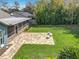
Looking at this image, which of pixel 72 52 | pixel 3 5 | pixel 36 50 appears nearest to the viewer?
pixel 72 52

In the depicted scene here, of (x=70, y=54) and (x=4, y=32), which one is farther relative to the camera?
(x=4, y=32)

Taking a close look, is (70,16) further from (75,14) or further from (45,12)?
(45,12)

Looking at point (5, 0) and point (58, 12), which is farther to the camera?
point (5, 0)

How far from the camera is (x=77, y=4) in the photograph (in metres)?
46.7

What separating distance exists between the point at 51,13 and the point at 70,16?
4.57 meters

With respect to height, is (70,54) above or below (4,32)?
below

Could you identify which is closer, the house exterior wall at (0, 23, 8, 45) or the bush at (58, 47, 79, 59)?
the bush at (58, 47, 79, 59)

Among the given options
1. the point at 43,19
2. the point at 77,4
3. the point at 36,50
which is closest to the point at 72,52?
the point at 36,50

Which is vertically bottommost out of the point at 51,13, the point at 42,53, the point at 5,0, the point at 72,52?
the point at 42,53

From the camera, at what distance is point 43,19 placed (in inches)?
1761

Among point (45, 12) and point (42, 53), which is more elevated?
point (45, 12)

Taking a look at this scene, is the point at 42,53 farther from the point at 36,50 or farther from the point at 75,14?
the point at 75,14

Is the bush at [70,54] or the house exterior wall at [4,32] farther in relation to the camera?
the house exterior wall at [4,32]

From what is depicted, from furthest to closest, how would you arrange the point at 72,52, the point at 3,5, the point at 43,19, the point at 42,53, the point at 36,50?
the point at 3,5, the point at 43,19, the point at 36,50, the point at 42,53, the point at 72,52
